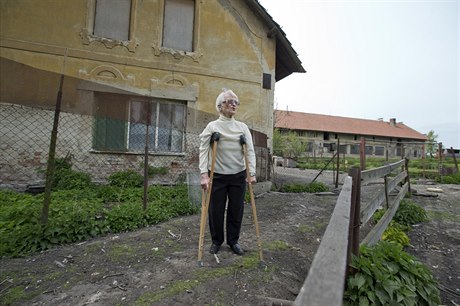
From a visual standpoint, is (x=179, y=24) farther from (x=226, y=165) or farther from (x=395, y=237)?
(x=395, y=237)

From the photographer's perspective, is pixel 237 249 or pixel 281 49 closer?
pixel 237 249

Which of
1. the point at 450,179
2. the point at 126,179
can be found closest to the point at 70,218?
the point at 126,179

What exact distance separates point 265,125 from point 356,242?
7.00m

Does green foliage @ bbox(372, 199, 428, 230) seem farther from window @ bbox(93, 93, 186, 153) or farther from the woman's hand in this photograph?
window @ bbox(93, 93, 186, 153)

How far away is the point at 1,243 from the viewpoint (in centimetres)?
340

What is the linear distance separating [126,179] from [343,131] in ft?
131

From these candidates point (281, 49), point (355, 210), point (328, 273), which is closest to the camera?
point (328, 273)

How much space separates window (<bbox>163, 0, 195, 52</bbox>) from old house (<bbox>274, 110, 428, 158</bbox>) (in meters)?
28.5

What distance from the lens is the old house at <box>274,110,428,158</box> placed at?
126 feet

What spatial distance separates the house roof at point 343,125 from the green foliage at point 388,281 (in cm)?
3431

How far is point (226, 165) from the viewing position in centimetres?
324

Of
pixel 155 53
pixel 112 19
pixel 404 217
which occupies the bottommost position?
pixel 404 217

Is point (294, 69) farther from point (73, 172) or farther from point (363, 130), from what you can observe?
point (363, 130)

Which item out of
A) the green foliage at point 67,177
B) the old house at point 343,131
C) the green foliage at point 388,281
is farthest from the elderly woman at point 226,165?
the old house at point 343,131
